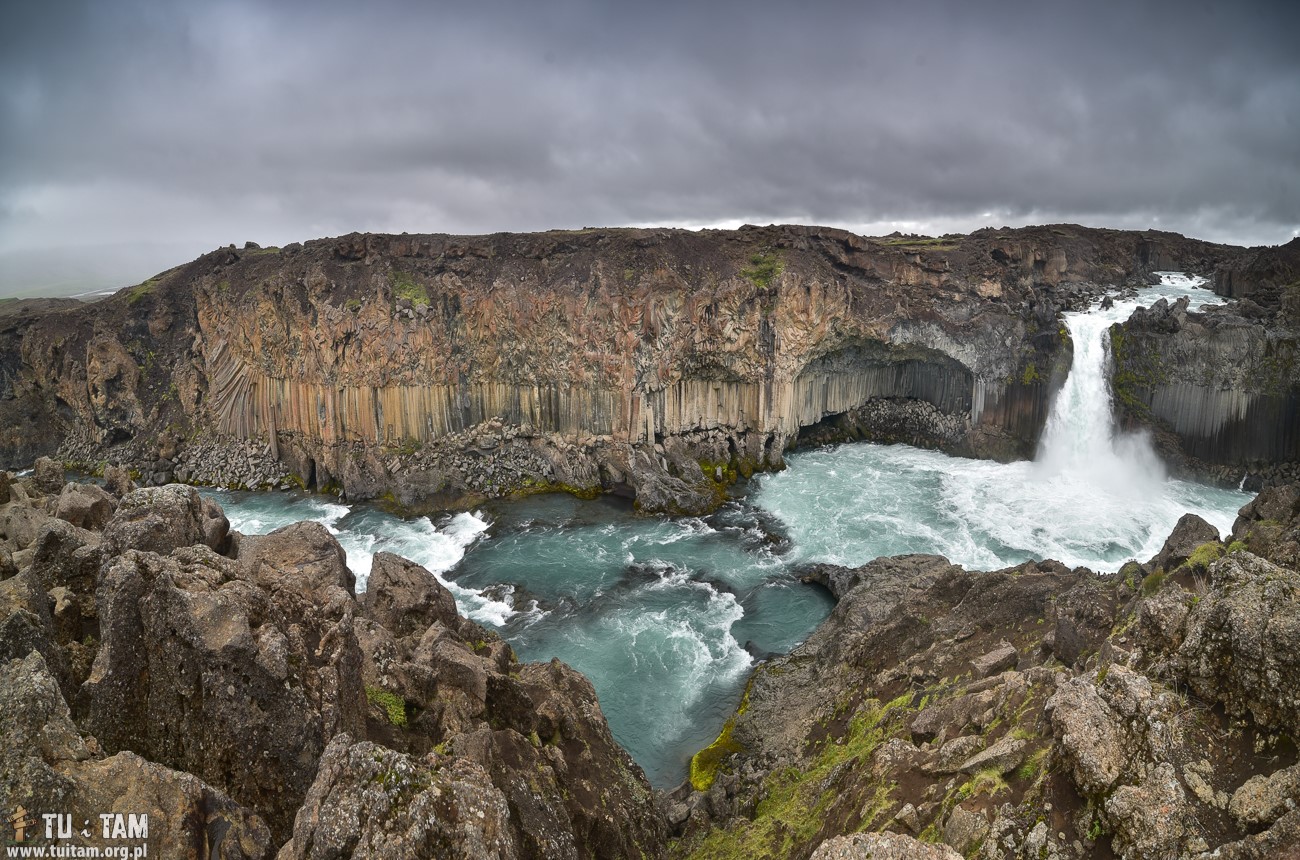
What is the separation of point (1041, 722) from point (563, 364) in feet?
112

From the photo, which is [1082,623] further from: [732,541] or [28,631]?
[732,541]

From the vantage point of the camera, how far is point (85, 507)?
684 inches

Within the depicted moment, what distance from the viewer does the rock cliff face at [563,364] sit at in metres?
40.2

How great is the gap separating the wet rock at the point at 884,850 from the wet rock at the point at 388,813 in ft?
11.9

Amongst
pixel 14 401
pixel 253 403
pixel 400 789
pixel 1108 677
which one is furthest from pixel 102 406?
pixel 1108 677

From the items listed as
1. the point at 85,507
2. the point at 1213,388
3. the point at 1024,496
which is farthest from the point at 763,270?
the point at 85,507

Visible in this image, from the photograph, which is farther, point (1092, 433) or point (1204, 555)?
point (1092, 433)

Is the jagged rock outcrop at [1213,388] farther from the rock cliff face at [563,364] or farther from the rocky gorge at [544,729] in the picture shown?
the rocky gorge at [544,729]

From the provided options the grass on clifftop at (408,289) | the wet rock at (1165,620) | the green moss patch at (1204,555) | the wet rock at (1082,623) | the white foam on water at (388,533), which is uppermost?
the grass on clifftop at (408,289)

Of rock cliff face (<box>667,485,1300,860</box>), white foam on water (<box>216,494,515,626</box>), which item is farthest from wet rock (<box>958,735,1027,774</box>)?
white foam on water (<box>216,494,515,626</box>)

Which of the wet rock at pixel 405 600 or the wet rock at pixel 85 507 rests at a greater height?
the wet rock at pixel 85 507

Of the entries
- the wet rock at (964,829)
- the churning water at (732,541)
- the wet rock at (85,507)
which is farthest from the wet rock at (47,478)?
the wet rock at (964,829)

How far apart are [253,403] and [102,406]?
43.8 ft

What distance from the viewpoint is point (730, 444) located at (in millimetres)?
42750
